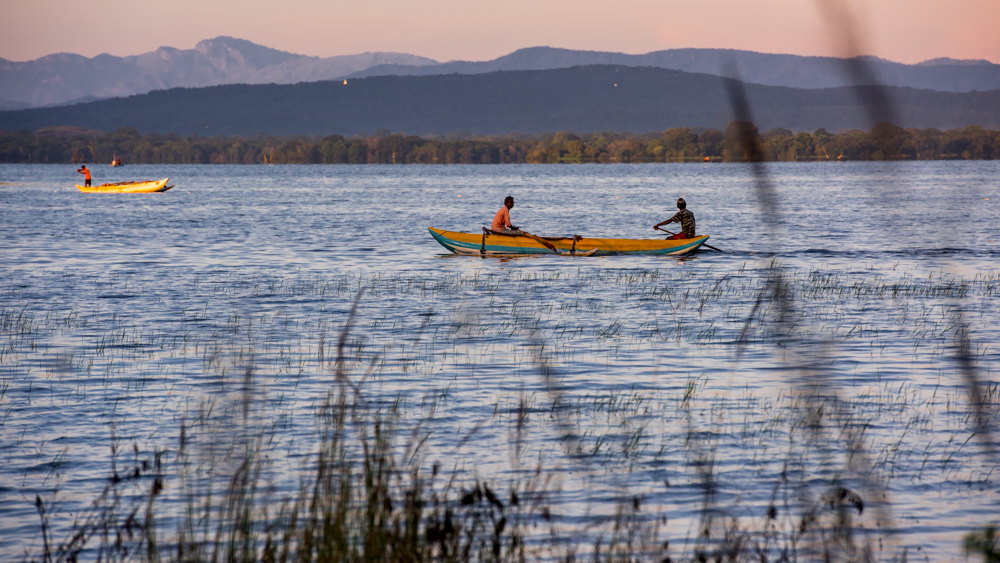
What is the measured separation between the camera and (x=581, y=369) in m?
14.8

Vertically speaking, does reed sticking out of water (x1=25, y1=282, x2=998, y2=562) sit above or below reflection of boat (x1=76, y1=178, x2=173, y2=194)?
above

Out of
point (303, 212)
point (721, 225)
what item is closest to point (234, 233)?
point (303, 212)

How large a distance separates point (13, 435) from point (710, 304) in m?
15.0

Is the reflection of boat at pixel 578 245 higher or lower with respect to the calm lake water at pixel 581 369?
higher

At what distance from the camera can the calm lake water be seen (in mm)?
8367

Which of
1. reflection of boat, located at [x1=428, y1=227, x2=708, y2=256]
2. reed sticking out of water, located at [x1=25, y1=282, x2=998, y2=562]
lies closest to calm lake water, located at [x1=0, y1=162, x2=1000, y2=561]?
reed sticking out of water, located at [x1=25, y1=282, x2=998, y2=562]

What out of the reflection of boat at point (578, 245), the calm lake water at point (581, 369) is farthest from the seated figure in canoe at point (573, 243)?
the calm lake water at point (581, 369)

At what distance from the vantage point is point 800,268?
3030 centimetres

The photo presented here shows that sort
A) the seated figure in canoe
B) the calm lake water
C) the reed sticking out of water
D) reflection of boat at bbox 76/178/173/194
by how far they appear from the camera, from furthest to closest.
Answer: reflection of boat at bbox 76/178/173/194 < the seated figure in canoe < the calm lake water < the reed sticking out of water

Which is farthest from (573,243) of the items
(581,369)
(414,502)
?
(414,502)

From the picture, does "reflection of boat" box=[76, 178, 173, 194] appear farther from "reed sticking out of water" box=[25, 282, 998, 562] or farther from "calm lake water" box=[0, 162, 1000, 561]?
"reed sticking out of water" box=[25, 282, 998, 562]

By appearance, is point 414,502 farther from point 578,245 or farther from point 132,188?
point 132,188

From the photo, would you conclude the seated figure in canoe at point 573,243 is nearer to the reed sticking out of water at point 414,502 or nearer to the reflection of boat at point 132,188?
the reed sticking out of water at point 414,502

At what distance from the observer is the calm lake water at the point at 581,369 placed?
8.37 m
